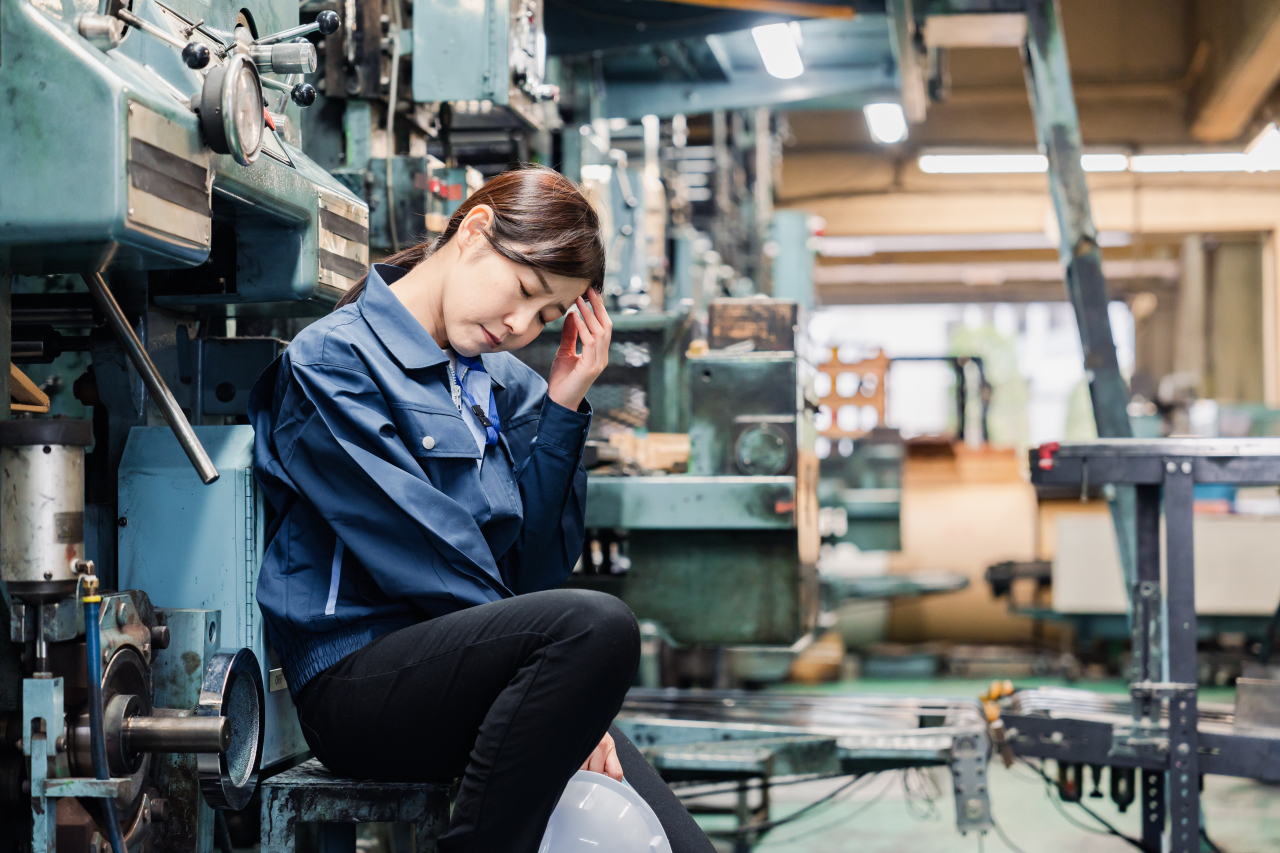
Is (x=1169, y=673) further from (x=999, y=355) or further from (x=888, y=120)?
(x=999, y=355)

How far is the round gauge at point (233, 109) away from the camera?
1422 millimetres

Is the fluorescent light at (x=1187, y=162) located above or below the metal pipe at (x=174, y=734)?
above

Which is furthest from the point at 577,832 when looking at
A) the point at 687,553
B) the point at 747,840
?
the point at 747,840

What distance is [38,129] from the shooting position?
50.2 inches

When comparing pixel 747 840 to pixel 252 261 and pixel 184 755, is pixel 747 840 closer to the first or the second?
pixel 184 755

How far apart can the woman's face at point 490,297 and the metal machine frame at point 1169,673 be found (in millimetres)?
1441

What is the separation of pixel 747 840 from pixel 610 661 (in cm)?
199

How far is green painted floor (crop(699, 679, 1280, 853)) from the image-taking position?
3137mm

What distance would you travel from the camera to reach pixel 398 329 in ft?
5.14

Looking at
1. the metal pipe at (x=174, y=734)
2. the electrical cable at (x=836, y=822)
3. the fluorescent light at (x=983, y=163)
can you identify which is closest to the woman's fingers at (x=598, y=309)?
the metal pipe at (x=174, y=734)

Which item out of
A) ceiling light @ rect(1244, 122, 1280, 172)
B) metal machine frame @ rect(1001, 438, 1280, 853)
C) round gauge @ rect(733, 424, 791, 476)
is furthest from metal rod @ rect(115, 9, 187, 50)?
ceiling light @ rect(1244, 122, 1280, 172)

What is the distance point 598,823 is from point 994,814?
2300 millimetres

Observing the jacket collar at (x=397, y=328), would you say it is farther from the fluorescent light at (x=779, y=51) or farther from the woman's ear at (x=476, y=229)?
the fluorescent light at (x=779, y=51)

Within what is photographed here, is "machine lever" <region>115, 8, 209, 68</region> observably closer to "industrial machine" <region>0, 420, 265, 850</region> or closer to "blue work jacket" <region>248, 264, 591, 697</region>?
"blue work jacket" <region>248, 264, 591, 697</region>
